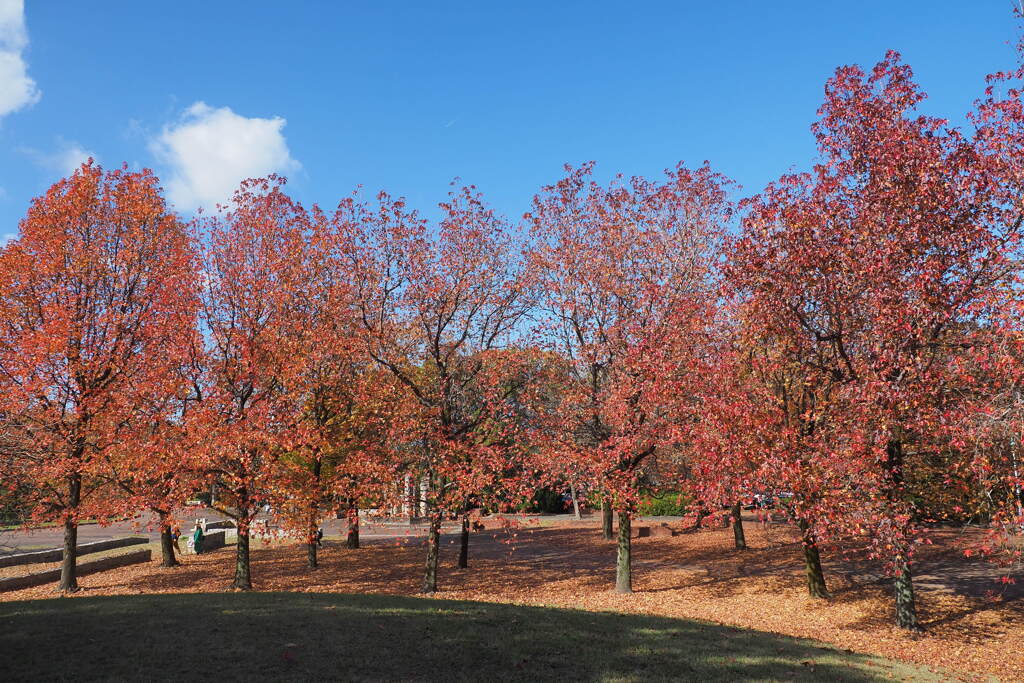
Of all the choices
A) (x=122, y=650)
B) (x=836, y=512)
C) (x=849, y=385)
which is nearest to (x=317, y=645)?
(x=122, y=650)

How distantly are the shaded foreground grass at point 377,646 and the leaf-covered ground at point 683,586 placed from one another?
14.6 ft

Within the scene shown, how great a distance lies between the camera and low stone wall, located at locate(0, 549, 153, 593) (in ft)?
73.0

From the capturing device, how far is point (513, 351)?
2142 centimetres

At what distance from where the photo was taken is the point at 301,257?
21859mm

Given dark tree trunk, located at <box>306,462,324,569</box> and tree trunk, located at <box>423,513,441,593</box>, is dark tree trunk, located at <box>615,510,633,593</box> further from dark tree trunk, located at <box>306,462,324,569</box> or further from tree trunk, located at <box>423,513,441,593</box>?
dark tree trunk, located at <box>306,462,324,569</box>

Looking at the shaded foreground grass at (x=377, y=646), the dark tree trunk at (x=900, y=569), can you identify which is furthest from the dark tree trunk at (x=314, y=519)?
the dark tree trunk at (x=900, y=569)

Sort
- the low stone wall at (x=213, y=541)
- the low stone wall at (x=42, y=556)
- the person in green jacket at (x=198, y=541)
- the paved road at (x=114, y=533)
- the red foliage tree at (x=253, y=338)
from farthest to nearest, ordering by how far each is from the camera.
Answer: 1. the paved road at (x=114, y=533)
2. the low stone wall at (x=213, y=541)
3. the person in green jacket at (x=198, y=541)
4. the low stone wall at (x=42, y=556)
5. the red foliage tree at (x=253, y=338)

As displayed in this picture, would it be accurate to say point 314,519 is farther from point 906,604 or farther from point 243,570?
point 906,604

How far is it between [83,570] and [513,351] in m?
19.6

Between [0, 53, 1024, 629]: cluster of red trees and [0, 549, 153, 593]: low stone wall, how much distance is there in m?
2.59

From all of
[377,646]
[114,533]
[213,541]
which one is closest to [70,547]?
[213,541]

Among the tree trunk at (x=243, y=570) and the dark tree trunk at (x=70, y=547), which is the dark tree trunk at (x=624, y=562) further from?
the dark tree trunk at (x=70, y=547)

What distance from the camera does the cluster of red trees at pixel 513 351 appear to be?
1396 cm

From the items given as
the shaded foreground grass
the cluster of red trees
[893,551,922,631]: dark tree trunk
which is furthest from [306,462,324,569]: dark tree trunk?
[893,551,922,631]: dark tree trunk
